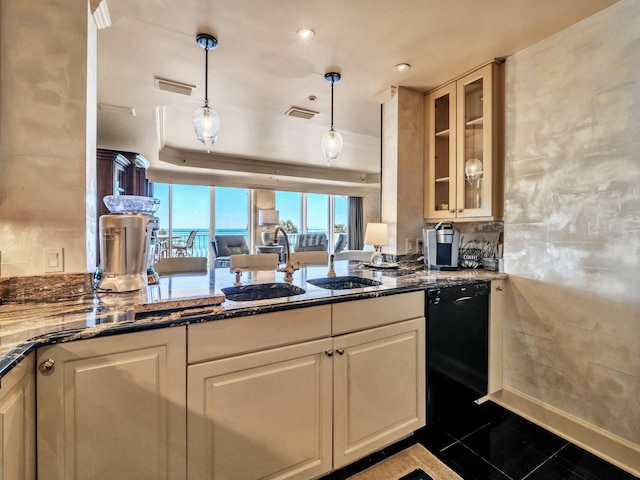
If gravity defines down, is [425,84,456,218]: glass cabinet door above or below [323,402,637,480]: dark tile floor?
above

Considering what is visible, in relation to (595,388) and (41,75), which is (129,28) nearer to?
(41,75)

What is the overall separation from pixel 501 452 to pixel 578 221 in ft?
4.58

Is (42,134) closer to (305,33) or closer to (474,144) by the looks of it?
(305,33)

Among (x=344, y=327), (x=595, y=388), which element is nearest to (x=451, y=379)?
(x=595, y=388)

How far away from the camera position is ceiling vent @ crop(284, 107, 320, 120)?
9.93ft

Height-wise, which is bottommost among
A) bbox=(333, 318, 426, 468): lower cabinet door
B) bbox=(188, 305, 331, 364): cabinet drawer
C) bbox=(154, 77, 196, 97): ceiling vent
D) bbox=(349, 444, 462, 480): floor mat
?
bbox=(349, 444, 462, 480): floor mat

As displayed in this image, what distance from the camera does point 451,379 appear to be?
1.86 meters

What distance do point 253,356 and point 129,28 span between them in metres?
2.00

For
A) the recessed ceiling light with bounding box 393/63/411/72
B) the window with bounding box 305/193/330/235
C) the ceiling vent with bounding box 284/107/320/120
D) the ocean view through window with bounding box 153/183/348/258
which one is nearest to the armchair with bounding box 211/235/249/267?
the ocean view through window with bounding box 153/183/348/258

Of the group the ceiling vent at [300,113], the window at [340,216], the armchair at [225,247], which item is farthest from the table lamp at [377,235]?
the window at [340,216]

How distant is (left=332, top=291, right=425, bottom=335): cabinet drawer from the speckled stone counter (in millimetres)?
38

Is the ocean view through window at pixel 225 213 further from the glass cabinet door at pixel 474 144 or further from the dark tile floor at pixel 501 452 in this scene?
the dark tile floor at pixel 501 452

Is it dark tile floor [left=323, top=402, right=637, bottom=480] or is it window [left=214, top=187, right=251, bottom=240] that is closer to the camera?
→ dark tile floor [left=323, top=402, right=637, bottom=480]

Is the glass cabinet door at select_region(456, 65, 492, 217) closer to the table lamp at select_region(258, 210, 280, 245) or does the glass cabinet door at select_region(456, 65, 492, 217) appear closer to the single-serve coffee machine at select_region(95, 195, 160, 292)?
the single-serve coffee machine at select_region(95, 195, 160, 292)
